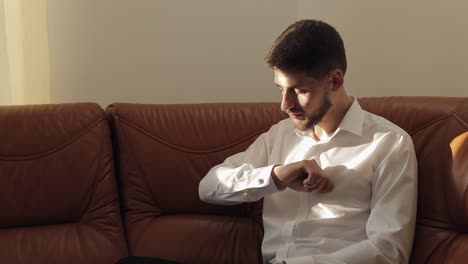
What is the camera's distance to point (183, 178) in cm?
203

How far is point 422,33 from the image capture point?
7.76 feet

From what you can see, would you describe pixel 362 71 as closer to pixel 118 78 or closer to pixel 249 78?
pixel 249 78

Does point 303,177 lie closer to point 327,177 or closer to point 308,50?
point 327,177

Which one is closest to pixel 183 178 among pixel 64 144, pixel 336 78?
pixel 64 144

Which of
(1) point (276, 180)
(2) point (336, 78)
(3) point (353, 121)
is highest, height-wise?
(2) point (336, 78)

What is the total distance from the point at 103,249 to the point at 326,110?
0.84 m

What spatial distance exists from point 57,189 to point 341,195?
2.99ft

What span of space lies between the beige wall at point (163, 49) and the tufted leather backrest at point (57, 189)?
1.58 feet

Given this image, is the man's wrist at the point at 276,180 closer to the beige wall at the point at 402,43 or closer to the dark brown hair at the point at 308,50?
the dark brown hair at the point at 308,50

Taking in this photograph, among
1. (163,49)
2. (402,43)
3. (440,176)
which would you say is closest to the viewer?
(440,176)

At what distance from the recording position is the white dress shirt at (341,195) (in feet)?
5.28

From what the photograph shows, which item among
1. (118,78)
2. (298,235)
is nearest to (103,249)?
(298,235)

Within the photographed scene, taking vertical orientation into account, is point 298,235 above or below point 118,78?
below

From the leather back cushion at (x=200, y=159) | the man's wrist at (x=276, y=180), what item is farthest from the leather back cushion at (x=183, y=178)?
the man's wrist at (x=276, y=180)
